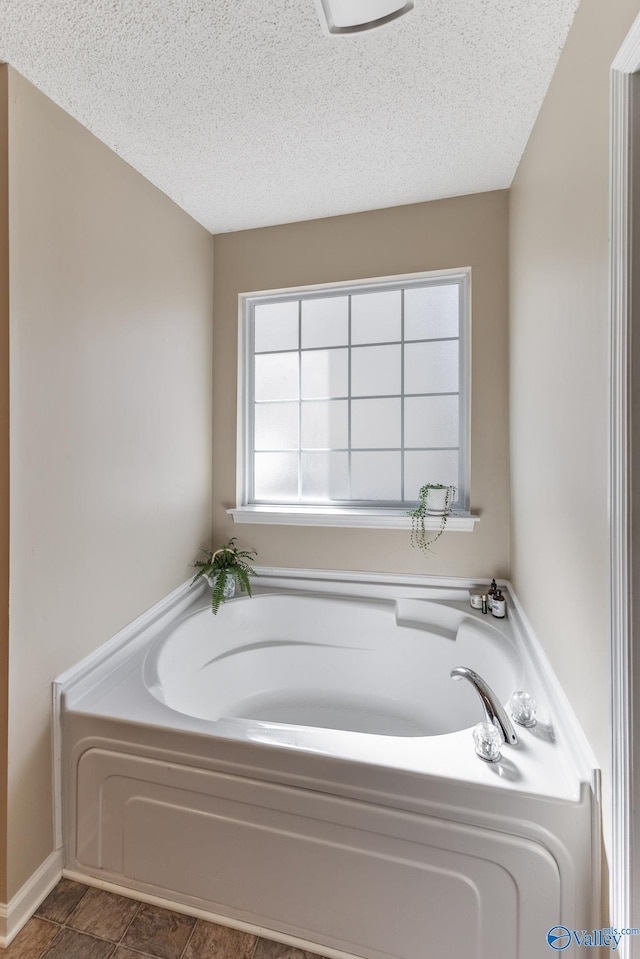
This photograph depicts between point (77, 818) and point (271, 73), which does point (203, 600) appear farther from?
point (271, 73)

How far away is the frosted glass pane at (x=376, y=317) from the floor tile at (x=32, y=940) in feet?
8.24

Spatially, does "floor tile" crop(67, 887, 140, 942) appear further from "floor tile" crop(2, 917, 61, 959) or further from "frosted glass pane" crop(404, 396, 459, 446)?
"frosted glass pane" crop(404, 396, 459, 446)

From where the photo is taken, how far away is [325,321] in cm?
238

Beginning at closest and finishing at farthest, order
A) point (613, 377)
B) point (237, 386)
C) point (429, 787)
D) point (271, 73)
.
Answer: point (613, 377) < point (429, 787) < point (271, 73) < point (237, 386)

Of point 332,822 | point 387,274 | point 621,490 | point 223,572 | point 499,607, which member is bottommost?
point 332,822

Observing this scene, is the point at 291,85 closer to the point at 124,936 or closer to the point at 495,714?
the point at 495,714

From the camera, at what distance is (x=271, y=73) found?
1.33 meters

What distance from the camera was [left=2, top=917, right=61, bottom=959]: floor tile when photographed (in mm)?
1166

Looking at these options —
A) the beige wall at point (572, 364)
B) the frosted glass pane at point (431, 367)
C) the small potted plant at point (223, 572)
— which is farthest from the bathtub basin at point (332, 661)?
the frosted glass pane at point (431, 367)

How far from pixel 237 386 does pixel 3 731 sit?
1.76 m

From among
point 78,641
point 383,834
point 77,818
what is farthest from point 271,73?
point 77,818

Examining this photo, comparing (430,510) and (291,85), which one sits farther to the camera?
(430,510)

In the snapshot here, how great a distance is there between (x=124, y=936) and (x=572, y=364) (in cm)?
200

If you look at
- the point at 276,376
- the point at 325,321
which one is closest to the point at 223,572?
the point at 276,376
